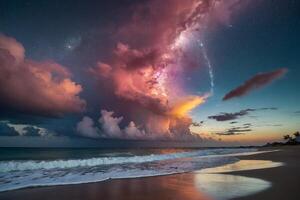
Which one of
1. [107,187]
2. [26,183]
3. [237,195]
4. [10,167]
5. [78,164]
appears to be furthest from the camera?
[78,164]

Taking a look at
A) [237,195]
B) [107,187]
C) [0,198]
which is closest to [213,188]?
[237,195]

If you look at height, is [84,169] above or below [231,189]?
above

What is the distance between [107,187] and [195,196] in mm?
3828

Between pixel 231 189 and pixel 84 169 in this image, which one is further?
pixel 84 169

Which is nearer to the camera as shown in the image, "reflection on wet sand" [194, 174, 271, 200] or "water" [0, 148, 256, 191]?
"reflection on wet sand" [194, 174, 271, 200]

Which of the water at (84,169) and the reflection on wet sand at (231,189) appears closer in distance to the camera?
the reflection on wet sand at (231,189)

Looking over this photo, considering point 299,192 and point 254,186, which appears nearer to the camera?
point 299,192

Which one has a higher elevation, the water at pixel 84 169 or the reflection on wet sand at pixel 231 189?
the water at pixel 84 169

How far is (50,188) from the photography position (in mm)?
10773

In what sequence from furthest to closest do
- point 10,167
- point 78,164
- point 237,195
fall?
point 78,164
point 10,167
point 237,195

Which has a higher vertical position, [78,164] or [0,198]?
[78,164]

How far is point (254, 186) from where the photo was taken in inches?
422

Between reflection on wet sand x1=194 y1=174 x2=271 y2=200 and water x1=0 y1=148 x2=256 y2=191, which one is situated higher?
water x1=0 y1=148 x2=256 y2=191

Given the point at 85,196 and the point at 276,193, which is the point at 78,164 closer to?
the point at 85,196
